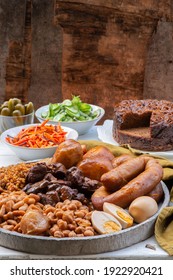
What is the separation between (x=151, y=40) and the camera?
499 centimetres

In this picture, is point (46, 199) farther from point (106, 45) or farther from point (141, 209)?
point (106, 45)

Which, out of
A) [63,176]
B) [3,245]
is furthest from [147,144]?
[3,245]

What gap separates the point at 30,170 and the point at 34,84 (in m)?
2.92

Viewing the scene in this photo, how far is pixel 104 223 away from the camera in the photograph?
2.10 meters

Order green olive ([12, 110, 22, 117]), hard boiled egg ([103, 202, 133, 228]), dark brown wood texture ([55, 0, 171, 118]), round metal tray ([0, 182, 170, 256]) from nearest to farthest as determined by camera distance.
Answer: round metal tray ([0, 182, 170, 256]) → hard boiled egg ([103, 202, 133, 228]) → green olive ([12, 110, 22, 117]) → dark brown wood texture ([55, 0, 171, 118])

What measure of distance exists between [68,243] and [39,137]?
1253 mm

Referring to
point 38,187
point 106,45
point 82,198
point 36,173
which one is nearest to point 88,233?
point 82,198

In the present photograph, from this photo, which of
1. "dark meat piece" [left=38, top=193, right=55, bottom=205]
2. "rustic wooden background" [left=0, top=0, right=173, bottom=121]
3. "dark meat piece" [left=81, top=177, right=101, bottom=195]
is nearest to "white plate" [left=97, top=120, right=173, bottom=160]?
"dark meat piece" [left=81, top=177, right=101, bottom=195]

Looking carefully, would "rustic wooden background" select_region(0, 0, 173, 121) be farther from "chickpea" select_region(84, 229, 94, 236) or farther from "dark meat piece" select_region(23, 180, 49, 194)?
"chickpea" select_region(84, 229, 94, 236)

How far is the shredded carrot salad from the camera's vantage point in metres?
3.11

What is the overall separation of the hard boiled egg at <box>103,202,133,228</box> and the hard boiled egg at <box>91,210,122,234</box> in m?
0.02

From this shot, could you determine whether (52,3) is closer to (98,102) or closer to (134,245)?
(98,102)

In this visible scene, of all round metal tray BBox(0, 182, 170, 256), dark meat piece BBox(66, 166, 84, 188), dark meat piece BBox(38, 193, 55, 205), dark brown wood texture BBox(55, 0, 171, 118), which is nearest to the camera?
round metal tray BBox(0, 182, 170, 256)

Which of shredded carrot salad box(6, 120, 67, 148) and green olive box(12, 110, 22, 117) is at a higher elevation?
green olive box(12, 110, 22, 117)
